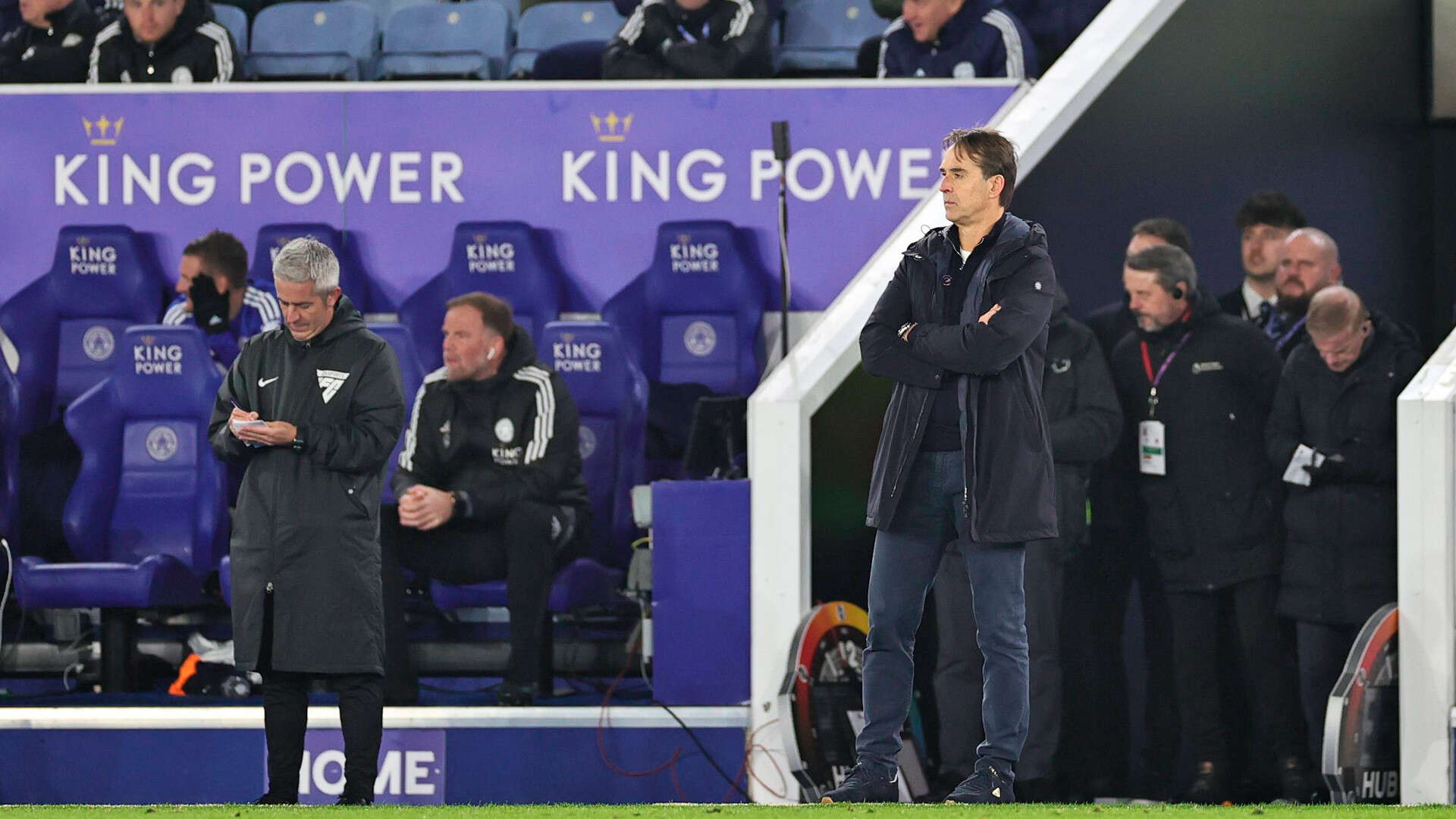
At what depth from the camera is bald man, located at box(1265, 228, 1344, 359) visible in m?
6.08

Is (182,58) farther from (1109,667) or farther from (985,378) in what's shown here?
(985,378)

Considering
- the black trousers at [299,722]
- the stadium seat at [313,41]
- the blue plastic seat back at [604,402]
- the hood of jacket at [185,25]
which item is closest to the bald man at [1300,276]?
the blue plastic seat back at [604,402]

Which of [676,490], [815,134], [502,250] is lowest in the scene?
[676,490]

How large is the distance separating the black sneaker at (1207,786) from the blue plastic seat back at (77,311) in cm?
416

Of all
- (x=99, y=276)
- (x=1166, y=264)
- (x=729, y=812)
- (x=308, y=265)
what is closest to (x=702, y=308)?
(x=1166, y=264)

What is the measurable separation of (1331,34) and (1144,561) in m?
2.41

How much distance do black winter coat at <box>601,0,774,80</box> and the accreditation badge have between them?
2435 millimetres

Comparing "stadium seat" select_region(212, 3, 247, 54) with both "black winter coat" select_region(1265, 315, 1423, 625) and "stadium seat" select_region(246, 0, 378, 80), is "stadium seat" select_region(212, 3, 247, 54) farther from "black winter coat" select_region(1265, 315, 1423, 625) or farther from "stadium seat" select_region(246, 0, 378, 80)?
"black winter coat" select_region(1265, 315, 1423, 625)

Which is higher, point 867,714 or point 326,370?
point 326,370

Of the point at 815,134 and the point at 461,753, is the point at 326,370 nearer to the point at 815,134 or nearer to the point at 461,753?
the point at 461,753

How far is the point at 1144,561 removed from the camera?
6.18m

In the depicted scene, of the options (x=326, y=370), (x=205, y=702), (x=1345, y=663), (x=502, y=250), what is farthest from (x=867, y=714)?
(x=502, y=250)

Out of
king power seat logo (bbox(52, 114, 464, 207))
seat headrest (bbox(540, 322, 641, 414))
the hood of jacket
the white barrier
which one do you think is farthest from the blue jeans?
the hood of jacket

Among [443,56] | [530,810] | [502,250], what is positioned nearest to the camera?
[530,810]
